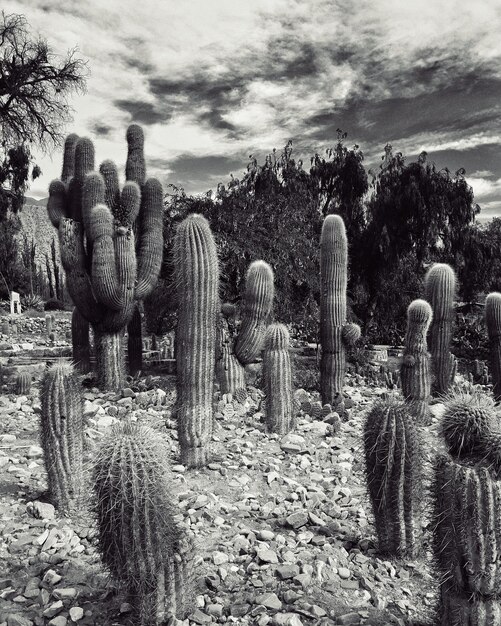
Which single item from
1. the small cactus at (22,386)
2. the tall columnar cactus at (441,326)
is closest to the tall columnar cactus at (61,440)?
the small cactus at (22,386)

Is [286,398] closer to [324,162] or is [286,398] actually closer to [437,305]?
[437,305]

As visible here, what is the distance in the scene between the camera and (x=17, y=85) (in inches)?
478

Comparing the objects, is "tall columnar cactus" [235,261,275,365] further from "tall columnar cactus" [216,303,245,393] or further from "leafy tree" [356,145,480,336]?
"leafy tree" [356,145,480,336]

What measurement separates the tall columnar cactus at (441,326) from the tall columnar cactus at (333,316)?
1.65 meters

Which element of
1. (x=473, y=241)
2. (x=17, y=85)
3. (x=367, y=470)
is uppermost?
(x=17, y=85)

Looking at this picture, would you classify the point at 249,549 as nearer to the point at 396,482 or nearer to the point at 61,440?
the point at 396,482

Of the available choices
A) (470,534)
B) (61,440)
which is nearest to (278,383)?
(61,440)

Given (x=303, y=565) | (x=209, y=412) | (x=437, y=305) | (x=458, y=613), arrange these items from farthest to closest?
1. (x=437, y=305)
2. (x=209, y=412)
3. (x=303, y=565)
4. (x=458, y=613)

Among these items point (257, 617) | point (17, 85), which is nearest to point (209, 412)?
point (257, 617)

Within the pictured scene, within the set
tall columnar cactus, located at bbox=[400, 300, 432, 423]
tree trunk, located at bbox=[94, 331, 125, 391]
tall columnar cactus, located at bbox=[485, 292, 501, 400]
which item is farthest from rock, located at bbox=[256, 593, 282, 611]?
tall columnar cactus, located at bbox=[485, 292, 501, 400]

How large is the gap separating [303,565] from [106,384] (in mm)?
6343

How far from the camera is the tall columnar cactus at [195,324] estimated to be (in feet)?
19.8

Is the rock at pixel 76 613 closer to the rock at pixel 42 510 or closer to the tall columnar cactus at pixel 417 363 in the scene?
the rock at pixel 42 510

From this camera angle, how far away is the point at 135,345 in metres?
11.2
